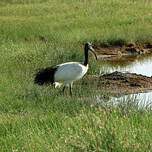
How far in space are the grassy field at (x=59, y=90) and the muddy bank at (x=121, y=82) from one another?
71 cm

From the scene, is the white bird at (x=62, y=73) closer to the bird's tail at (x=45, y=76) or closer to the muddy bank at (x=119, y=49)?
the bird's tail at (x=45, y=76)

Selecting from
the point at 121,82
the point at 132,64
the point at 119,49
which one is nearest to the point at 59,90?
the point at 121,82

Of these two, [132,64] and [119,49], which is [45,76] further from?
[119,49]

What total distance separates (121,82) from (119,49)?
637 cm

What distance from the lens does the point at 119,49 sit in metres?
20.1

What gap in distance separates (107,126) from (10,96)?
4305 millimetres

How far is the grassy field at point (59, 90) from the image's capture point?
19.8ft

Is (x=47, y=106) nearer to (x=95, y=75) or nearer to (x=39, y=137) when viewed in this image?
(x=39, y=137)

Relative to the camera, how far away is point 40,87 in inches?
433

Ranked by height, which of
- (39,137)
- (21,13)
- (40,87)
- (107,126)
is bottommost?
(21,13)

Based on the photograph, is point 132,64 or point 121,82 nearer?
point 121,82

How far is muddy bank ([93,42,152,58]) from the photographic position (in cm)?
1966

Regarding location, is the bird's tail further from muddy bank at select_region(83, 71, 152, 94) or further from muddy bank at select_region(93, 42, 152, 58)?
muddy bank at select_region(93, 42, 152, 58)

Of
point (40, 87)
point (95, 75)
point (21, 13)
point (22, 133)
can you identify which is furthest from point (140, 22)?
point (22, 133)
